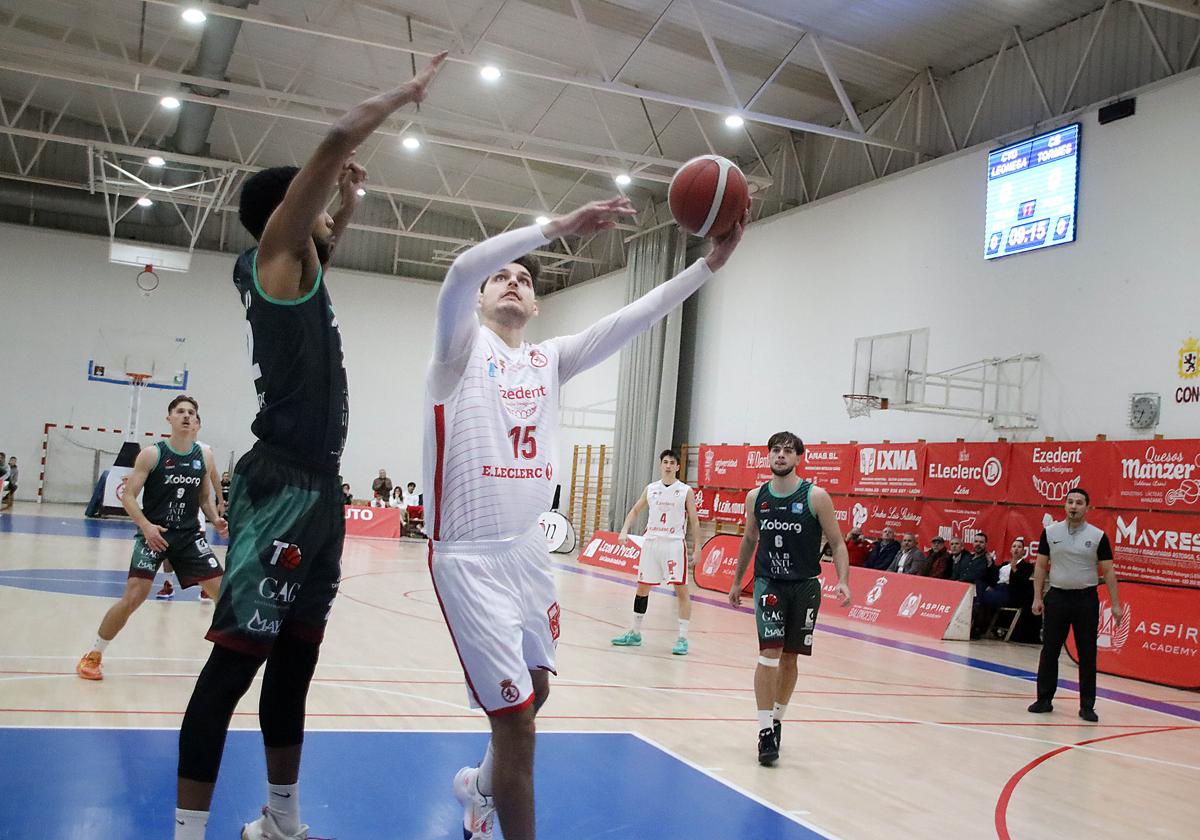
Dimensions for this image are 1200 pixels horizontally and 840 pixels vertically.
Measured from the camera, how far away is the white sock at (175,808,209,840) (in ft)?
8.96

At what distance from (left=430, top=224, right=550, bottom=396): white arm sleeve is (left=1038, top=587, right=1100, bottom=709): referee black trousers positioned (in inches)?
262

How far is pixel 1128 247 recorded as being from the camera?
12.8 metres

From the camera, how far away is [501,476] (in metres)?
2.94

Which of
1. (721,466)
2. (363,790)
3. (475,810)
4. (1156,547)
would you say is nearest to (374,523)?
(721,466)

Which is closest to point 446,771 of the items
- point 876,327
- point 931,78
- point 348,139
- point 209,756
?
point 209,756

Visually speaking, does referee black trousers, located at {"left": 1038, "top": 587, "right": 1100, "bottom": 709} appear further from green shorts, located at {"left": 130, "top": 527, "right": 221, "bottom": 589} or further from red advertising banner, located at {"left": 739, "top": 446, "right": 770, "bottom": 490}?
red advertising banner, located at {"left": 739, "top": 446, "right": 770, "bottom": 490}

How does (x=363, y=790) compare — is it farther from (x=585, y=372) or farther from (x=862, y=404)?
(x=585, y=372)

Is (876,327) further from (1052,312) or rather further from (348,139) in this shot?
(348,139)

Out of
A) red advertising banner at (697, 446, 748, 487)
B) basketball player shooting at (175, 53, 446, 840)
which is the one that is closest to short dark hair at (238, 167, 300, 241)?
basketball player shooting at (175, 53, 446, 840)

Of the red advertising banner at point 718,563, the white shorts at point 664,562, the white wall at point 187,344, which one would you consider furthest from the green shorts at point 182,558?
the white wall at point 187,344

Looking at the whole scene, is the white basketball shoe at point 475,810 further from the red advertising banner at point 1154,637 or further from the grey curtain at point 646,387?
the grey curtain at point 646,387

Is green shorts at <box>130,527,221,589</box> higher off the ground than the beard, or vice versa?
the beard

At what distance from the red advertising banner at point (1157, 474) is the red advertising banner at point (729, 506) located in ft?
25.0

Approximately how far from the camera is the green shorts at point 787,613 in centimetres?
585
